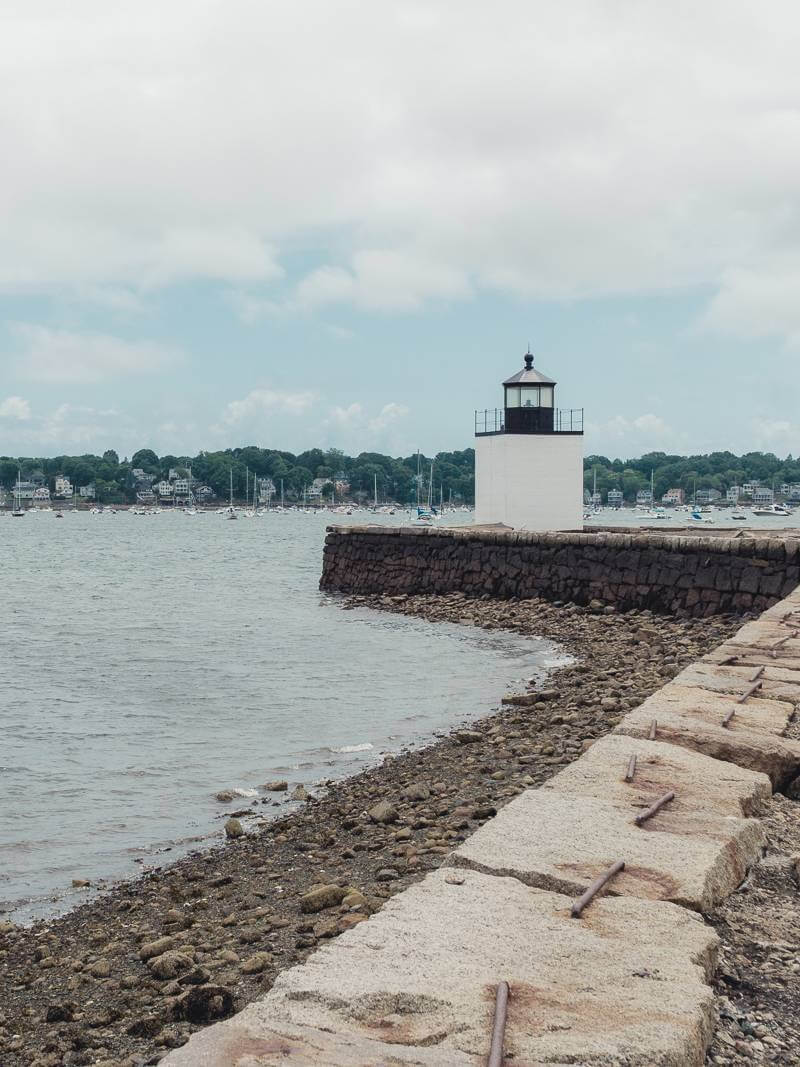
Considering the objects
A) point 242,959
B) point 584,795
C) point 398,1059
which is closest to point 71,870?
point 242,959

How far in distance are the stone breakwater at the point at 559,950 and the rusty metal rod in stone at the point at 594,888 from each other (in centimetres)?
2

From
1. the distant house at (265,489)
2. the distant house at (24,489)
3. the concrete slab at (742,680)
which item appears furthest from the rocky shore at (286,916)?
the distant house at (24,489)

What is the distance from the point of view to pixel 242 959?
14.9 ft

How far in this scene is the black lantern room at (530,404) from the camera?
26.4m

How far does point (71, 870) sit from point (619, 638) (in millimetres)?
11091

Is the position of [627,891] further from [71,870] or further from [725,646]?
[725,646]

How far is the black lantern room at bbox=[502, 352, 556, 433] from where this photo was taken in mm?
26438

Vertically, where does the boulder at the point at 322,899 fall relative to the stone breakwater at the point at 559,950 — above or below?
below

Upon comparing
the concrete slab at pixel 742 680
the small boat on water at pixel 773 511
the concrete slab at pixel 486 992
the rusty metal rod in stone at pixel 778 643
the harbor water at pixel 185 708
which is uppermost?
the small boat on water at pixel 773 511

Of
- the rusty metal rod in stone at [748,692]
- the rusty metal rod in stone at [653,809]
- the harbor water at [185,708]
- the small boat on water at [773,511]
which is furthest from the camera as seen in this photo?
the small boat on water at [773,511]

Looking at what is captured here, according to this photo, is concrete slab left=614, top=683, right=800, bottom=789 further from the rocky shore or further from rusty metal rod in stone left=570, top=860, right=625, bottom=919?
rusty metal rod in stone left=570, top=860, right=625, bottom=919

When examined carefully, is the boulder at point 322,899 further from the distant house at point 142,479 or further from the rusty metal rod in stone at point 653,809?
the distant house at point 142,479

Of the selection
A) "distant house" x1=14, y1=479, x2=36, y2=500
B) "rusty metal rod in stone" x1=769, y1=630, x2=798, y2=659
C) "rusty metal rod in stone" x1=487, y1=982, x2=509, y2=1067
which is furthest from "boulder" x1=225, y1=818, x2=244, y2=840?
"distant house" x1=14, y1=479, x2=36, y2=500

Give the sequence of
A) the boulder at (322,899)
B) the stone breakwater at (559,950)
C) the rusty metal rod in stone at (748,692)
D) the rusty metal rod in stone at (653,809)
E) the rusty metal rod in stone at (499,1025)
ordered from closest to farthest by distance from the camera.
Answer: the rusty metal rod in stone at (499,1025) → the stone breakwater at (559,950) → the rusty metal rod in stone at (653,809) → the boulder at (322,899) → the rusty metal rod in stone at (748,692)
